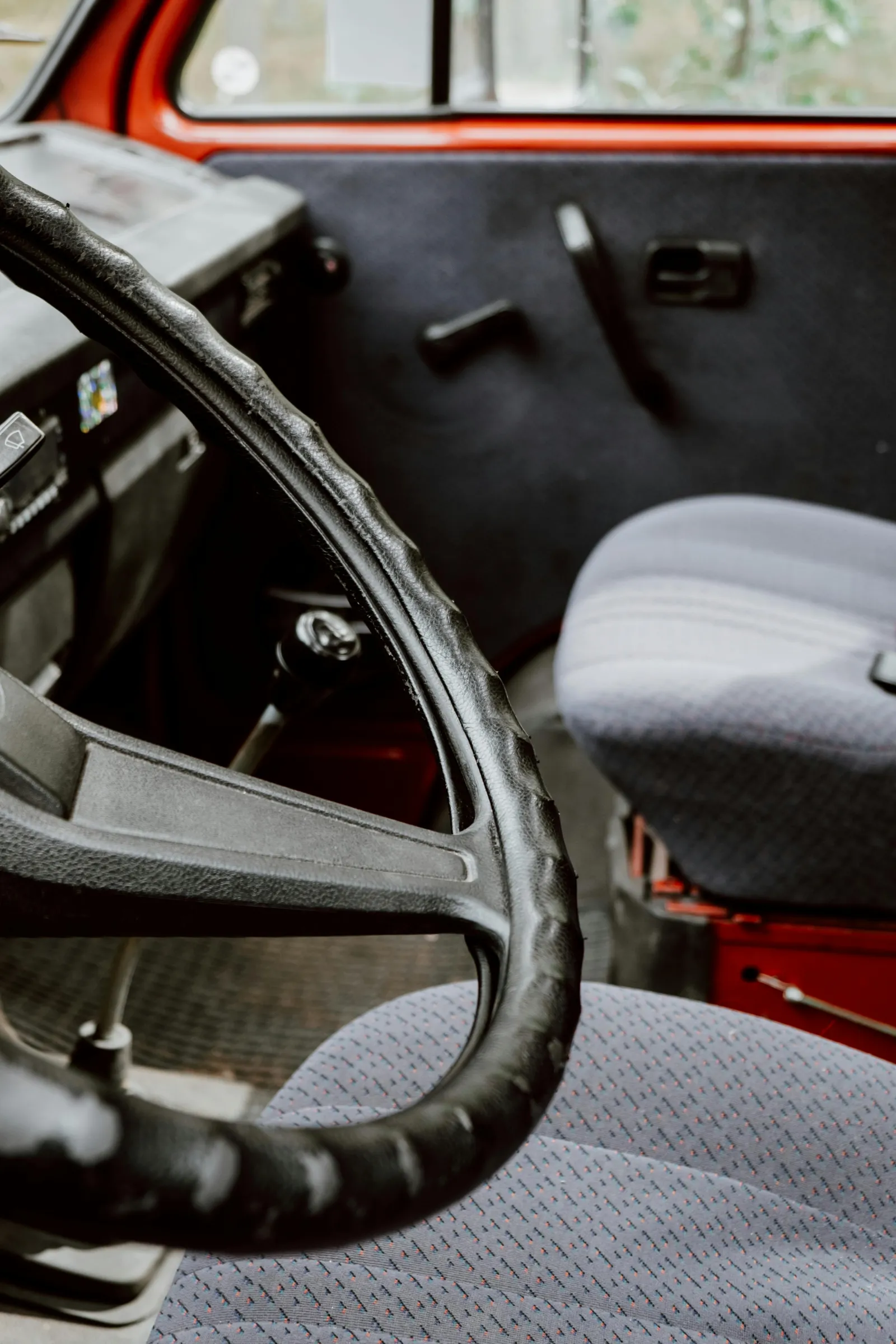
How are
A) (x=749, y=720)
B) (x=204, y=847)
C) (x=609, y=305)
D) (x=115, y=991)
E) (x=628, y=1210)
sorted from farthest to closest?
(x=609, y=305) < (x=115, y=991) < (x=749, y=720) < (x=628, y=1210) < (x=204, y=847)

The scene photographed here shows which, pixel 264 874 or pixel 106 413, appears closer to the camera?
pixel 264 874

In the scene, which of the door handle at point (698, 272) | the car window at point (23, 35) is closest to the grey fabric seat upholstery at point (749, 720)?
the door handle at point (698, 272)

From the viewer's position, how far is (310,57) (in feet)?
5.34

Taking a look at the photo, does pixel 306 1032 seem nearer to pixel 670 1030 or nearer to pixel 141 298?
pixel 670 1030

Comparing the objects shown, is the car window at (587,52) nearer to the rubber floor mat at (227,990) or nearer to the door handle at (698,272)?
the door handle at (698,272)

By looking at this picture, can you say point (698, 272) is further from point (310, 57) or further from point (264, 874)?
point (264, 874)

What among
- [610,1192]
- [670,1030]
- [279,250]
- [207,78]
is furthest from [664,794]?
[207,78]

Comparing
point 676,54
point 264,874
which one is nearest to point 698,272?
point 676,54

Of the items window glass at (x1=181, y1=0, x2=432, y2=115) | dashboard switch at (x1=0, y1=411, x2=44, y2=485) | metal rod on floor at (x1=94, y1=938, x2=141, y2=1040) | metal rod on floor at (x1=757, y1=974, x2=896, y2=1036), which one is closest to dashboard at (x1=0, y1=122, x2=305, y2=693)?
dashboard switch at (x1=0, y1=411, x2=44, y2=485)

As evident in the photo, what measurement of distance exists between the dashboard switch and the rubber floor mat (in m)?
0.83

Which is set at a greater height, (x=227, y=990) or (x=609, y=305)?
(x=609, y=305)

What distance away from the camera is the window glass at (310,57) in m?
1.57

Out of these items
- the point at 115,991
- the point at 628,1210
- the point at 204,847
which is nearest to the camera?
the point at 204,847

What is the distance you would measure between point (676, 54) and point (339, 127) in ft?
1.32
